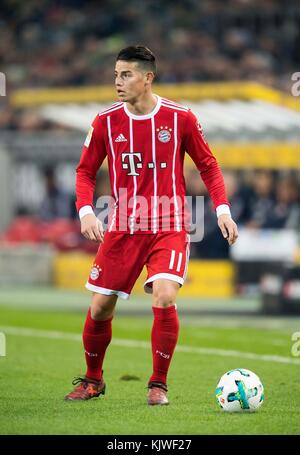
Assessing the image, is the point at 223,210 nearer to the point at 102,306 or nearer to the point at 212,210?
the point at 102,306

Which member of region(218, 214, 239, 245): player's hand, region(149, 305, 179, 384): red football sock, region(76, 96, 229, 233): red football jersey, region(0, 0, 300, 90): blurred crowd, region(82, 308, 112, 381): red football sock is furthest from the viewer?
region(0, 0, 300, 90): blurred crowd

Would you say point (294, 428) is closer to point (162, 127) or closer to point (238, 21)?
point (162, 127)

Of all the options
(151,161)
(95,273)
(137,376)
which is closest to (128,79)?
(151,161)

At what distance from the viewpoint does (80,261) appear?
2400 cm

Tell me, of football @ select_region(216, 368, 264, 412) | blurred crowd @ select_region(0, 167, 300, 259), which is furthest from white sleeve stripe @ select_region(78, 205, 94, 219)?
blurred crowd @ select_region(0, 167, 300, 259)

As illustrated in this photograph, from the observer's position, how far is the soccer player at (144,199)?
8.17 m

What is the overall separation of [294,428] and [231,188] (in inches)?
603

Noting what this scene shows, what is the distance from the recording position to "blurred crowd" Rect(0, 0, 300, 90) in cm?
2959

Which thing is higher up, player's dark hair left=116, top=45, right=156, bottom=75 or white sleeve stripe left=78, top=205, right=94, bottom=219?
player's dark hair left=116, top=45, right=156, bottom=75

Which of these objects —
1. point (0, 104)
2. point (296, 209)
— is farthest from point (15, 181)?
point (296, 209)

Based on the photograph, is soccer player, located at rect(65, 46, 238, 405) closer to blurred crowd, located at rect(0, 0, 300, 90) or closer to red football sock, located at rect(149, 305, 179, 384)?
red football sock, located at rect(149, 305, 179, 384)

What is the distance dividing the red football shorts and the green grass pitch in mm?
801

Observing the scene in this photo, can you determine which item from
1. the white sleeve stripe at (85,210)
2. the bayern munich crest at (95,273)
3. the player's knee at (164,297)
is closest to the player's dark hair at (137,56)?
the white sleeve stripe at (85,210)

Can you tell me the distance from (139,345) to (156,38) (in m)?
18.3
